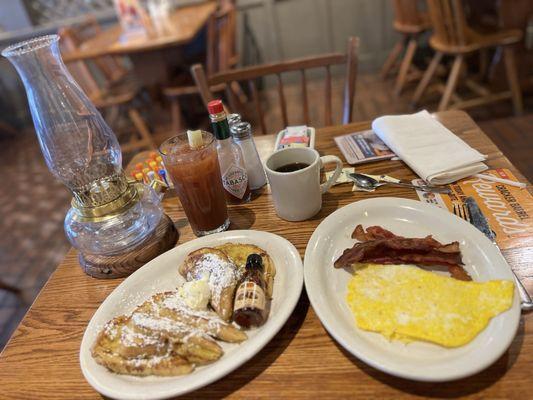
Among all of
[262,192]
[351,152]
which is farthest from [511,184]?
[262,192]

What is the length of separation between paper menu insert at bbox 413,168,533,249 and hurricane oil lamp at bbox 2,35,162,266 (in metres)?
0.70

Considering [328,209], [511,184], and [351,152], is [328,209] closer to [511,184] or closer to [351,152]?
[351,152]

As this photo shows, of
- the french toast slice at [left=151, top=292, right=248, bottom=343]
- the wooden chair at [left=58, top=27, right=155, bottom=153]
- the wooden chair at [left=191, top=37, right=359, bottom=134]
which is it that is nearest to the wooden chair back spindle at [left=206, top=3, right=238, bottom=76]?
the wooden chair at [left=58, top=27, right=155, bottom=153]

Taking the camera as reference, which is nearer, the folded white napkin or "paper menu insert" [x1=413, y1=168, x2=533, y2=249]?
"paper menu insert" [x1=413, y1=168, x2=533, y2=249]

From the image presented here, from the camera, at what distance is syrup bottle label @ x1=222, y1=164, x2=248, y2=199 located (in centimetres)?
98

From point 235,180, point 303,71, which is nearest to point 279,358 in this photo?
point 235,180

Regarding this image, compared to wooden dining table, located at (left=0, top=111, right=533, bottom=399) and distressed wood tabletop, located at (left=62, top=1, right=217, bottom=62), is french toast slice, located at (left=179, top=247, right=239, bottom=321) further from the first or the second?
distressed wood tabletop, located at (left=62, top=1, right=217, bottom=62)

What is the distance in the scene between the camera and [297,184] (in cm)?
85

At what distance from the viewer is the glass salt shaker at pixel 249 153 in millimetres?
988

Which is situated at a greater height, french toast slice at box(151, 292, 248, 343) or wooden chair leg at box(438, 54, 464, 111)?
french toast slice at box(151, 292, 248, 343)

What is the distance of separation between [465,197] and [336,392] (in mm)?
566

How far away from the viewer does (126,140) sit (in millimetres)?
3717

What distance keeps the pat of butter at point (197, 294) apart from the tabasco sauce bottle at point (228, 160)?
1.15ft

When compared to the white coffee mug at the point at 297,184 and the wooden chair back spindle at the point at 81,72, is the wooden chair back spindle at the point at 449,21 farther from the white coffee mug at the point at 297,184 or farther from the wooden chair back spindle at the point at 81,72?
the wooden chair back spindle at the point at 81,72
